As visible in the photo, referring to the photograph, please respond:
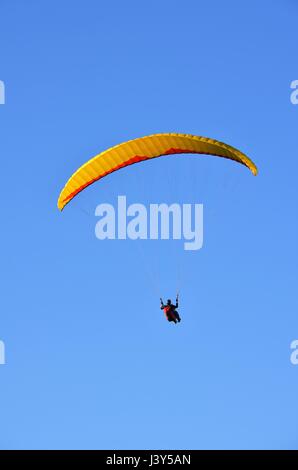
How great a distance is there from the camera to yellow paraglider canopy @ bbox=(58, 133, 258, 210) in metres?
32.9

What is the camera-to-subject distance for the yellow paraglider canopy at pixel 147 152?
32875 mm

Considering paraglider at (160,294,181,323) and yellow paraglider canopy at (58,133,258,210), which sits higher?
yellow paraglider canopy at (58,133,258,210)

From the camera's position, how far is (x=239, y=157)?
32938 millimetres

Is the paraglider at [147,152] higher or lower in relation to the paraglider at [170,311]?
higher

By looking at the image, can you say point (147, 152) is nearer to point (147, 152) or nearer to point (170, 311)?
point (147, 152)

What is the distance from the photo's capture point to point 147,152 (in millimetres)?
33438

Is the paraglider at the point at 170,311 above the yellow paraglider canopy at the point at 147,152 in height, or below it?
below

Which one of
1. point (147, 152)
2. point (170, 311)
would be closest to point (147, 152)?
point (147, 152)
